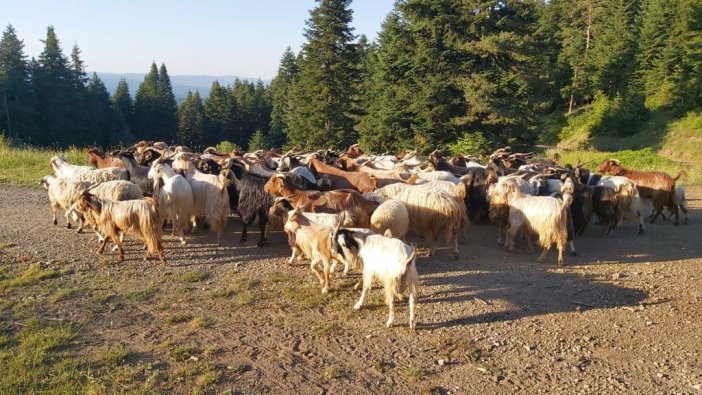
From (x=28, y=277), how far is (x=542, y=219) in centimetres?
875

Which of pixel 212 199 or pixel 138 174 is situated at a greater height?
pixel 138 174

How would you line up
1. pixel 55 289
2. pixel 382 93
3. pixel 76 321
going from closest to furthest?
pixel 76 321 < pixel 55 289 < pixel 382 93

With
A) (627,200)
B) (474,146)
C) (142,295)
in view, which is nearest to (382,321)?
(142,295)

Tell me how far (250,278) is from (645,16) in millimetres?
50710

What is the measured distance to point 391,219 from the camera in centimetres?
826

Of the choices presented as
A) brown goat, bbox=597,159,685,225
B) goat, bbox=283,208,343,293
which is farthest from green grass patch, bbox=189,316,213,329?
brown goat, bbox=597,159,685,225

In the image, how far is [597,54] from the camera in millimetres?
46250

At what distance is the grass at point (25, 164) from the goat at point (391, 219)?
1206 centimetres

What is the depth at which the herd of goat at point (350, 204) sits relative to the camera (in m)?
7.36

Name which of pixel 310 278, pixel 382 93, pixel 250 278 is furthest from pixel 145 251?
pixel 382 93

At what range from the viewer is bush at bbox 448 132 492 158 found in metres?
24.0

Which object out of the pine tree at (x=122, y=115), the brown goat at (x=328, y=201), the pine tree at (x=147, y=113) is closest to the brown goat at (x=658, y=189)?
the brown goat at (x=328, y=201)

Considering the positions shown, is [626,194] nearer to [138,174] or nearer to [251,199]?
[251,199]

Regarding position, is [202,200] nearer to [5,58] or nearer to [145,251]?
[145,251]
